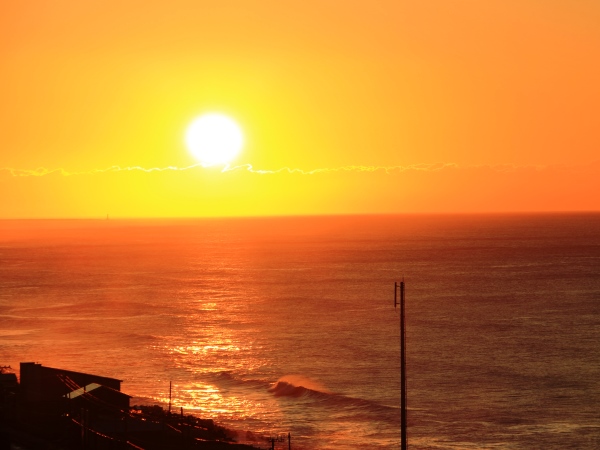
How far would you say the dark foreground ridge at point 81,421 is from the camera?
3147cm

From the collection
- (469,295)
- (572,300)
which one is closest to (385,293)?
(469,295)

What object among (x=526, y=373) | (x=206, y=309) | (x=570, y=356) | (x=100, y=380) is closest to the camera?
(x=100, y=380)

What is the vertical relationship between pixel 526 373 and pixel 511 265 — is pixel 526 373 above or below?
below

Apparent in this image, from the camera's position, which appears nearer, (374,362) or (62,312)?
(374,362)

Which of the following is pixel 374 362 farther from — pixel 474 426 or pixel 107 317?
pixel 107 317

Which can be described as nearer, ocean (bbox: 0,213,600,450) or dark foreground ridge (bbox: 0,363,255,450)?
dark foreground ridge (bbox: 0,363,255,450)

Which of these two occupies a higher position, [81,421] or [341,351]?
[341,351]

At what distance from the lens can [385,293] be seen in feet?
405

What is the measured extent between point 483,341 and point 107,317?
42723 mm

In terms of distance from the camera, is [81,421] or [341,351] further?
[341,351]

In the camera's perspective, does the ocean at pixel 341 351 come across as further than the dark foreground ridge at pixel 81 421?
Yes

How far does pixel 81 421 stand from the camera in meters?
31.8

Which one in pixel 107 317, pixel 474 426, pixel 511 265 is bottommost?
pixel 474 426

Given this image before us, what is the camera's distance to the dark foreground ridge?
31473mm
